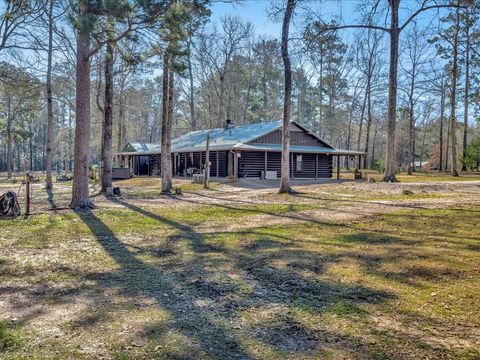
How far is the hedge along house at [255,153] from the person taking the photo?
88.9 feet

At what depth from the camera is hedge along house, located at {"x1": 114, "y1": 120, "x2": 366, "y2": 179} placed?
2709 centimetres

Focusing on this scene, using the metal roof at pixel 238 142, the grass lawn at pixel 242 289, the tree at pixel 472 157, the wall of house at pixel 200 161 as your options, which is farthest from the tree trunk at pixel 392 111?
the tree at pixel 472 157

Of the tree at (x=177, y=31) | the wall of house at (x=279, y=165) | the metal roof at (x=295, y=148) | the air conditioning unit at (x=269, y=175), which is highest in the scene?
the tree at (x=177, y=31)

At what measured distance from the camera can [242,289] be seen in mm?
4762

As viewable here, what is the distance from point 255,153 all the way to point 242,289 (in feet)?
75.3

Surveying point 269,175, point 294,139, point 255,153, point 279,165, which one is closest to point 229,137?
point 255,153

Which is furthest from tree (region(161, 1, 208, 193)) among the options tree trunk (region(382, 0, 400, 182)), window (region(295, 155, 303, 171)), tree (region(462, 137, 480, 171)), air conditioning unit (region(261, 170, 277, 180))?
tree (region(462, 137, 480, 171))

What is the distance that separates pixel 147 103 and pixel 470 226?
56.1 m

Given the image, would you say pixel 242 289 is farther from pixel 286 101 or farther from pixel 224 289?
pixel 286 101

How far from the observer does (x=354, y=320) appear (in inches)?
148

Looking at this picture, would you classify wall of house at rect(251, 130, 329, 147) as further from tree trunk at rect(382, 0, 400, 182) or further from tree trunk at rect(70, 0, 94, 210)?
tree trunk at rect(70, 0, 94, 210)

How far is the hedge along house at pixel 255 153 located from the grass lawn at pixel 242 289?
1751cm

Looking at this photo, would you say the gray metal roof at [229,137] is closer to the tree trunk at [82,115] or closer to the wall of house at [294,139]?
the wall of house at [294,139]

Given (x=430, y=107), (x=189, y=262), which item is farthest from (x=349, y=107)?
(x=189, y=262)
